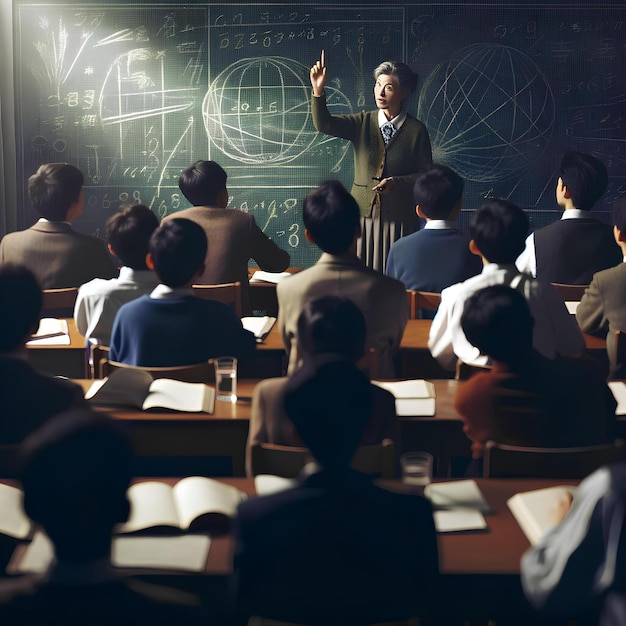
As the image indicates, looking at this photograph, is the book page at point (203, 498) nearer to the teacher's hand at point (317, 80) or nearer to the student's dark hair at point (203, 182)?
the student's dark hair at point (203, 182)

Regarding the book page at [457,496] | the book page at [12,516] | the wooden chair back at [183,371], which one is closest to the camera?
the book page at [12,516]

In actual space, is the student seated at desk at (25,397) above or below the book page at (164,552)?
above

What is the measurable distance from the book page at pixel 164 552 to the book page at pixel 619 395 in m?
1.38

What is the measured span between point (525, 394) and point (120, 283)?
178cm

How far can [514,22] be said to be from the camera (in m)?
6.52

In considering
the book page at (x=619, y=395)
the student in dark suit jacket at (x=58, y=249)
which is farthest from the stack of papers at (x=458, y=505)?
the student in dark suit jacket at (x=58, y=249)

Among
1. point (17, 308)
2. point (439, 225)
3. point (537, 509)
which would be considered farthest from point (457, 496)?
point (439, 225)

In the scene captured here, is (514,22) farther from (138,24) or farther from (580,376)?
(580,376)

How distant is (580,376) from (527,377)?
13 centimetres

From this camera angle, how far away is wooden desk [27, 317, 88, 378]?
370 centimetres

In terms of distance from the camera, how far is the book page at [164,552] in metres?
1.87

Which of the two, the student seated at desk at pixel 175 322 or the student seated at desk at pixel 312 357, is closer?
the student seated at desk at pixel 312 357

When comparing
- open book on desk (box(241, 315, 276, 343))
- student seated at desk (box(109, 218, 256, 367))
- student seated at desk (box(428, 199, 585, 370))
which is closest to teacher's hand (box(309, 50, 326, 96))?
open book on desk (box(241, 315, 276, 343))

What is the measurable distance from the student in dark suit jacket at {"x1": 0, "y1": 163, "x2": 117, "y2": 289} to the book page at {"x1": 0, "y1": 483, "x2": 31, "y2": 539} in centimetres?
238
